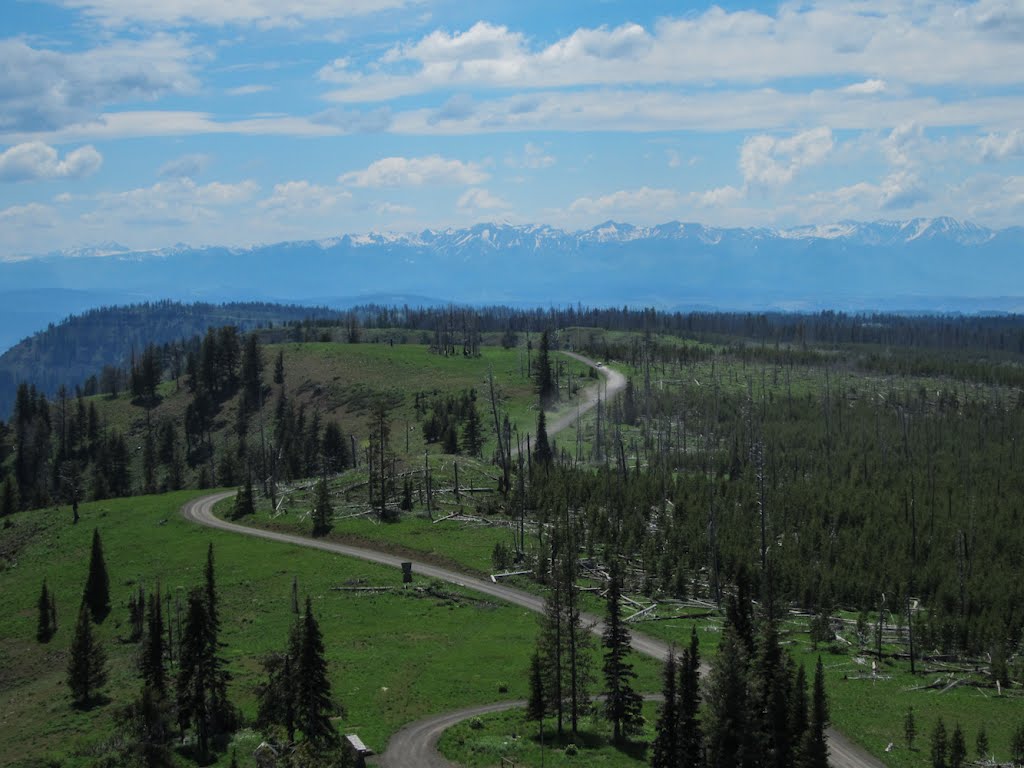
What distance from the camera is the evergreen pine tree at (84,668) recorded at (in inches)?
2552

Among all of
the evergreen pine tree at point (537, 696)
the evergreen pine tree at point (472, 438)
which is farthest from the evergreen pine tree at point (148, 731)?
the evergreen pine tree at point (472, 438)

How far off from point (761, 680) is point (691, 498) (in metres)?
62.6

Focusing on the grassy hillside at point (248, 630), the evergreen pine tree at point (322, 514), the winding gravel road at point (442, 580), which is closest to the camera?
the winding gravel road at point (442, 580)

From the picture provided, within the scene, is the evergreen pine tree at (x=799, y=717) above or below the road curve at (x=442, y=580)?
above

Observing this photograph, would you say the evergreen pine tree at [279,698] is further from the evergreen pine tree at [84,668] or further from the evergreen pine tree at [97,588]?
the evergreen pine tree at [97,588]

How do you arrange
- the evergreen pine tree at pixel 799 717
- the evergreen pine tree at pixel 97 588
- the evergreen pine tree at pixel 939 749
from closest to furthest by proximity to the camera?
the evergreen pine tree at pixel 799 717
the evergreen pine tree at pixel 939 749
the evergreen pine tree at pixel 97 588

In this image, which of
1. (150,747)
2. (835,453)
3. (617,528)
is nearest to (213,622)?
(150,747)

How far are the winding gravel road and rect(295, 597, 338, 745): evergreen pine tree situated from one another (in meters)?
3.72

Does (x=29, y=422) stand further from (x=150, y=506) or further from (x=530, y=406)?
(x=530, y=406)

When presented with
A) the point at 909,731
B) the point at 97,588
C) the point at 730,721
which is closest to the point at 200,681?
the point at 730,721

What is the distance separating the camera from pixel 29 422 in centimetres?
18962

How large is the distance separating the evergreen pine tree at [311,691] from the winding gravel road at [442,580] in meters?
3.72

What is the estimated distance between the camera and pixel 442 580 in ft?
276

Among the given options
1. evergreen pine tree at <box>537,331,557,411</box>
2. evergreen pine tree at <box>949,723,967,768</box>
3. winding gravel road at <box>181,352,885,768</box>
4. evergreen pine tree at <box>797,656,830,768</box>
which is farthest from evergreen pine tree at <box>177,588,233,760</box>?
evergreen pine tree at <box>537,331,557,411</box>
